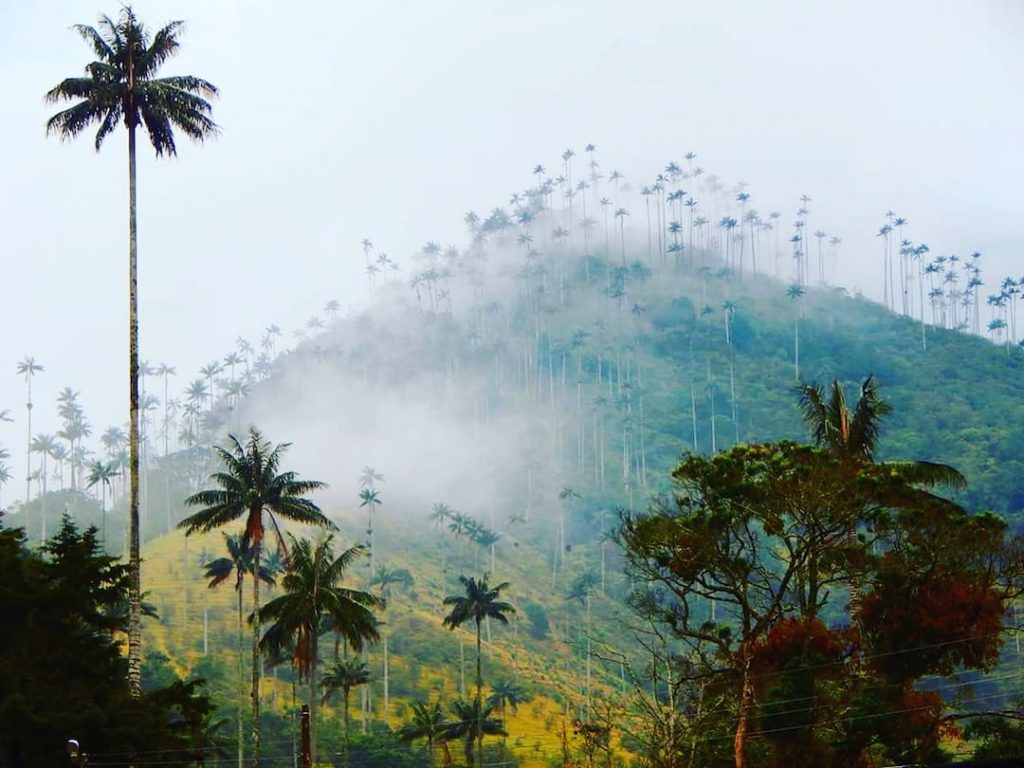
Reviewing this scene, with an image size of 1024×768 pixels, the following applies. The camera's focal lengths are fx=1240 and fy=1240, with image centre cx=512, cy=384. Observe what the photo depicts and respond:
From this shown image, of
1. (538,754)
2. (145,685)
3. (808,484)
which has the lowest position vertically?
(538,754)

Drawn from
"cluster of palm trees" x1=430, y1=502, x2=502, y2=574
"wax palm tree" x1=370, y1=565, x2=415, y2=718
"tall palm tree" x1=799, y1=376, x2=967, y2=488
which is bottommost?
"wax palm tree" x1=370, y1=565, x2=415, y2=718

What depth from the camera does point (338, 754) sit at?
9912cm

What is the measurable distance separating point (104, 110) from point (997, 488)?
548 ft

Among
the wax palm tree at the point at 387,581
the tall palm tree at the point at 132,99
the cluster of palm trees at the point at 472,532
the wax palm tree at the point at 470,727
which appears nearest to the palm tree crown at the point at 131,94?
the tall palm tree at the point at 132,99

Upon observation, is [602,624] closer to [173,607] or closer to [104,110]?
[173,607]

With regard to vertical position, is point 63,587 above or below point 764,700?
above

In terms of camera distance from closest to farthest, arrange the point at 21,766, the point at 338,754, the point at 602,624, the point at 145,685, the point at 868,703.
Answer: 1. the point at 21,766
2. the point at 868,703
3. the point at 338,754
4. the point at 145,685
5. the point at 602,624

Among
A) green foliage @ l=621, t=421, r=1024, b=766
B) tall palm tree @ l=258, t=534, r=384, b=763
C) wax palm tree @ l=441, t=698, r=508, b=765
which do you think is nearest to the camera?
green foliage @ l=621, t=421, r=1024, b=766

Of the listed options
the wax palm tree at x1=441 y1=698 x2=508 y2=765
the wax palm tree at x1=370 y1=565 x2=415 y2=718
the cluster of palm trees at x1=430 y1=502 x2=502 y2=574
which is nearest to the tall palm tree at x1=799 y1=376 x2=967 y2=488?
the wax palm tree at x1=441 y1=698 x2=508 y2=765

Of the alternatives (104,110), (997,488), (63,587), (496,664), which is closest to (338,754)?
(496,664)

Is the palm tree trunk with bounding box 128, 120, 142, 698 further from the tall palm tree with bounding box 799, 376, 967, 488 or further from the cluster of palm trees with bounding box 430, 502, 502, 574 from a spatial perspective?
the cluster of palm trees with bounding box 430, 502, 502, 574

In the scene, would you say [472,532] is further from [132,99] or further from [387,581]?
[132,99]

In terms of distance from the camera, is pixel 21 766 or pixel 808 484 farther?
pixel 808 484

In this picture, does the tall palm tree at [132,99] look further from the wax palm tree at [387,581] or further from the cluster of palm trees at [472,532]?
the cluster of palm trees at [472,532]
